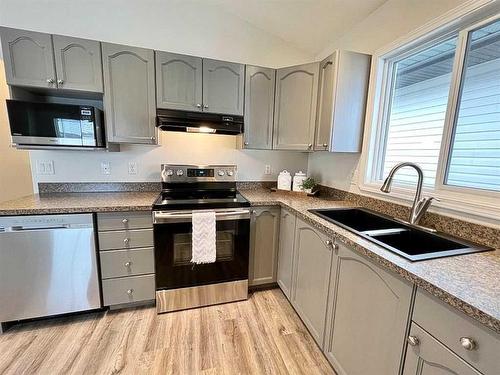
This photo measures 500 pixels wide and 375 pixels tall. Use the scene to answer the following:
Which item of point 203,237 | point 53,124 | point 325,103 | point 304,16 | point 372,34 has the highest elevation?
point 304,16

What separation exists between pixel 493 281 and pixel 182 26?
2745 mm

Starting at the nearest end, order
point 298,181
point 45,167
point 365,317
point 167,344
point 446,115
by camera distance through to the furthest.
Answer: point 365,317 → point 446,115 → point 167,344 → point 45,167 → point 298,181

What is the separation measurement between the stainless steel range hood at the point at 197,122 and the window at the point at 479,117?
5.14ft

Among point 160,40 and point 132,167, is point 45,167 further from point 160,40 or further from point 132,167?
point 160,40

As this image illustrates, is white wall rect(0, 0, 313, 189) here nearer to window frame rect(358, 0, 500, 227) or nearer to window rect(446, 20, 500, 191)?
window frame rect(358, 0, 500, 227)

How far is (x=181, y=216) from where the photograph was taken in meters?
1.74

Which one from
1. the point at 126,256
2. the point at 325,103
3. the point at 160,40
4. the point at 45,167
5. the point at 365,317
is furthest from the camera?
the point at 160,40

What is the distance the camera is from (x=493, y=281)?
80 centimetres

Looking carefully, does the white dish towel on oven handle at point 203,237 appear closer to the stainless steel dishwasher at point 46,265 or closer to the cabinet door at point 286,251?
the cabinet door at point 286,251

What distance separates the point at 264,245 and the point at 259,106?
1324 mm

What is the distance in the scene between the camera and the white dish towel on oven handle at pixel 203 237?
5.79 ft

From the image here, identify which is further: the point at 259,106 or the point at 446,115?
the point at 259,106

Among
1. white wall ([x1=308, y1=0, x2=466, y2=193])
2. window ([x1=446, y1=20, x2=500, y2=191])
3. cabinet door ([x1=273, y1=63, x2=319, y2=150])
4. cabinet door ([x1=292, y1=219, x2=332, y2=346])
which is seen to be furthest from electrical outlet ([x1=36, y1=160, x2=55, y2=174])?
window ([x1=446, y1=20, x2=500, y2=191])

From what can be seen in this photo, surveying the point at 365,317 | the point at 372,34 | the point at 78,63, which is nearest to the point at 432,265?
the point at 365,317
